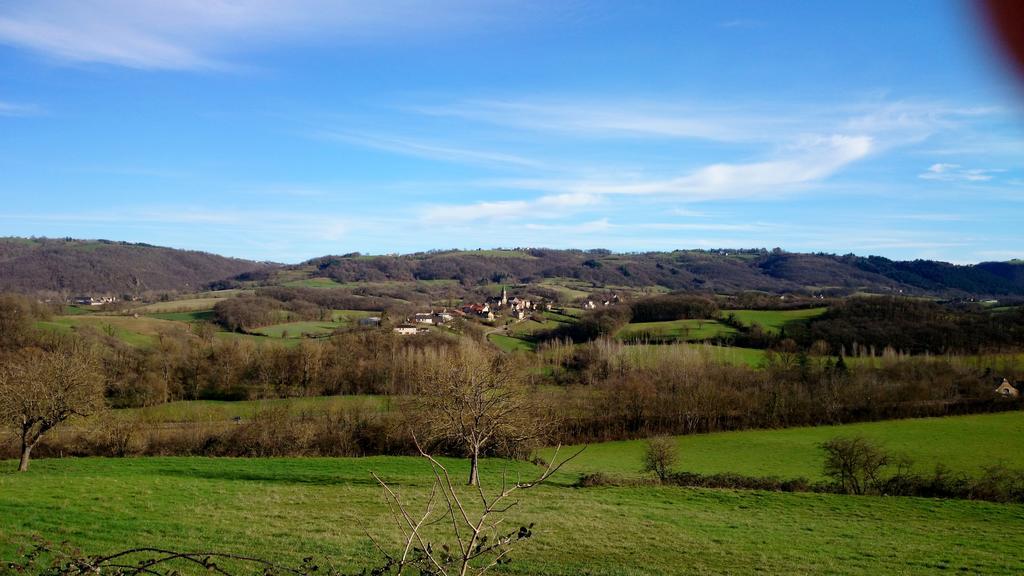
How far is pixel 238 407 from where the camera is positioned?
5284 centimetres

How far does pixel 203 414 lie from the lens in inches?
1921

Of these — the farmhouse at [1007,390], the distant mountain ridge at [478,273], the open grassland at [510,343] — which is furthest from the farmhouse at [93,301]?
the farmhouse at [1007,390]

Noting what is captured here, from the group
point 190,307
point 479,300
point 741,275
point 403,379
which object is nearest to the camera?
point 403,379

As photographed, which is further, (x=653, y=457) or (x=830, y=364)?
(x=830, y=364)

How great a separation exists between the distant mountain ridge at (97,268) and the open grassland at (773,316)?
132 meters

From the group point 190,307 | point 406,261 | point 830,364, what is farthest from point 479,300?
point 830,364

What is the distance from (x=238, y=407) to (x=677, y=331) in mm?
55395

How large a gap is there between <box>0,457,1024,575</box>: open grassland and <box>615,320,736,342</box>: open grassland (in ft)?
177

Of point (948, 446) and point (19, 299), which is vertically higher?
point (19, 299)

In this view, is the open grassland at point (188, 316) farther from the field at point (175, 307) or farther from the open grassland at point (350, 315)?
the open grassland at point (350, 315)

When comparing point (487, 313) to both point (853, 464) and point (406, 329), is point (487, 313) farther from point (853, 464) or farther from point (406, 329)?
point (853, 464)

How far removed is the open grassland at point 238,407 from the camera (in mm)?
47094

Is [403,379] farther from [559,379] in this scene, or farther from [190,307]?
[190,307]

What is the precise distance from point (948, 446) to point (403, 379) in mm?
45436
